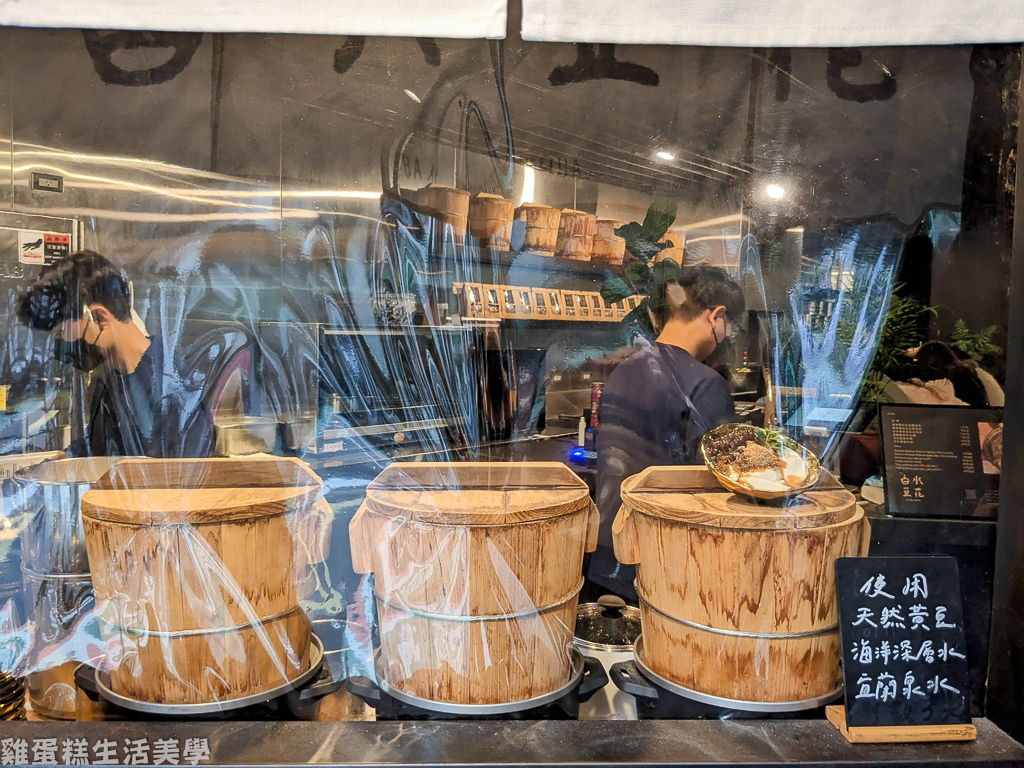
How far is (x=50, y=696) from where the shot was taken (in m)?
1.51

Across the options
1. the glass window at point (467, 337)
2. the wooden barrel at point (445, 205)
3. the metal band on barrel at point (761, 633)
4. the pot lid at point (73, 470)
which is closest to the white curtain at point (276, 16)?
the glass window at point (467, 337)

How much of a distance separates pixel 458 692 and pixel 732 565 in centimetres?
68

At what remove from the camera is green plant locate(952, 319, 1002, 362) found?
5.10ft

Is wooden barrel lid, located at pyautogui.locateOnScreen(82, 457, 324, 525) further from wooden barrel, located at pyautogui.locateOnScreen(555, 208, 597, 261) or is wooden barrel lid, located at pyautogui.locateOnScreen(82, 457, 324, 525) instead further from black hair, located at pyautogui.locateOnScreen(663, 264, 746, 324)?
black hair, located at pyautogui.locateOnScreen(663, 264, 746, 324)

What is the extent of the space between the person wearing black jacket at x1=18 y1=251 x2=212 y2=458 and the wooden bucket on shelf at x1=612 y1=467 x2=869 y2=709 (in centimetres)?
114

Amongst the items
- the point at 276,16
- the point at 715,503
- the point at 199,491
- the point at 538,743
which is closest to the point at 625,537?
the point at 715,503

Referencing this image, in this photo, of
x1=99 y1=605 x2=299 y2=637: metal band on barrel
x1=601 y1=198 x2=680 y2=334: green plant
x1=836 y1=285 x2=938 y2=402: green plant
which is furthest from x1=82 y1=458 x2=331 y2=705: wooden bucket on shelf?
x1=836 y1=285 x2=938 y2=402: green plant

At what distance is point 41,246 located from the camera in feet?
4.90

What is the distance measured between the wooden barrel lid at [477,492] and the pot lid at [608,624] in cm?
31

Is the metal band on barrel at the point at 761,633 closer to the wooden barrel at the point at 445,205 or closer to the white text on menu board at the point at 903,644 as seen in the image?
the white text on menu board at the point at 903,644

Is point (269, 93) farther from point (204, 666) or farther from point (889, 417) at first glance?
point (889, 417)

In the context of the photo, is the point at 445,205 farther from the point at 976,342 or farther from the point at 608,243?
the point at 976,342

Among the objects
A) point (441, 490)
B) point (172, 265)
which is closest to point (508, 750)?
point (441, 490)

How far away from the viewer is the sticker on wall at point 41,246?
1.49 m
